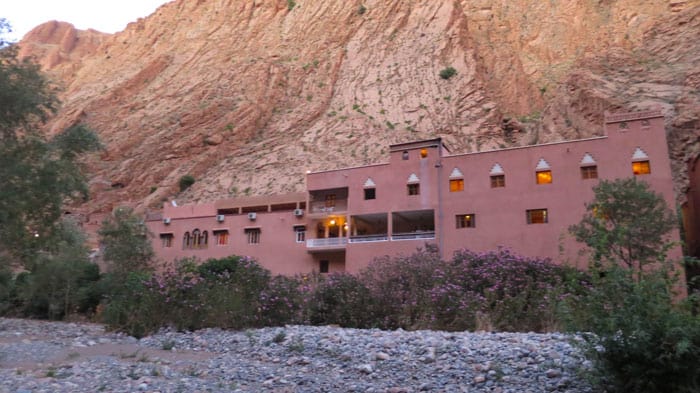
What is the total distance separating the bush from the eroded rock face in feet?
108

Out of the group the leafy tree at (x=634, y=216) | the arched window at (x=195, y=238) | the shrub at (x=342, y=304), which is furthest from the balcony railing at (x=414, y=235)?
the arched window at (x=195, y=238)

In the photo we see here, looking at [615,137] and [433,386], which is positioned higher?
[615,137]

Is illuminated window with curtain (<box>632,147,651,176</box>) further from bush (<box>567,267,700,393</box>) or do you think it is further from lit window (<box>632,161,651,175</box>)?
bush (<box>567,267,700,393</box>)

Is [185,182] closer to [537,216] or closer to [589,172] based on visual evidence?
[537,216]

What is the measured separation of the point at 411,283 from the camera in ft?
53.3

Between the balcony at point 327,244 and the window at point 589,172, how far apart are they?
1372 cm

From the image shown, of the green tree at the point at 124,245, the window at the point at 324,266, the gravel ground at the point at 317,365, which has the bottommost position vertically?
the gravel ground at the point at 317,365

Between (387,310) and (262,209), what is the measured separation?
2607 cm

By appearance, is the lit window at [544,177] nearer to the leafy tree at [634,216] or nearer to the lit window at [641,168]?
the lit window at [641,168]

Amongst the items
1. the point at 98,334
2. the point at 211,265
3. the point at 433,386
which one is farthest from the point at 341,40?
the point at 433,386

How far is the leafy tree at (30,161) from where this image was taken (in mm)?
12625

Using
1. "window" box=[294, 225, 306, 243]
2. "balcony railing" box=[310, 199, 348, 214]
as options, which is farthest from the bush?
"window" box=[294, 225, 306, 243]

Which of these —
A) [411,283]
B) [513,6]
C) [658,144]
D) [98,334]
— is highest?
[513,6]

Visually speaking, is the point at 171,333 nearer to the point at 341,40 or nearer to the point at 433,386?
the point at 433,386
